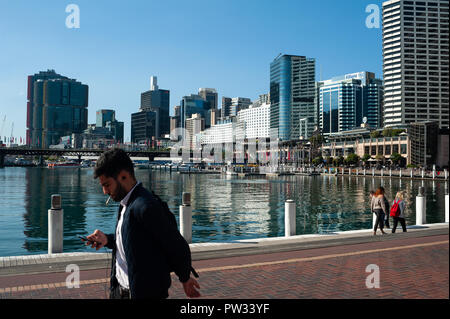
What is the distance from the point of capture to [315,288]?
787 centimetres

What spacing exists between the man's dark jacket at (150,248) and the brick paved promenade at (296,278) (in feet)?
10.8

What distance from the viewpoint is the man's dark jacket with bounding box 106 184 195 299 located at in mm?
3664

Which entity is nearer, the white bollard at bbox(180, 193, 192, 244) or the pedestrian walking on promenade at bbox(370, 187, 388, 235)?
the white bollard at bbox(180, 193, 192, 244)

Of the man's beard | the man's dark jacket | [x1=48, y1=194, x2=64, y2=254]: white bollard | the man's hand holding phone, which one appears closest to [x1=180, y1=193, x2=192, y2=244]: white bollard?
[x1=48, y1=194, x2=64, y2=254]: white bollard

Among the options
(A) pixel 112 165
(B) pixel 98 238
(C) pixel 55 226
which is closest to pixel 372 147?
(C) pixel 55 226

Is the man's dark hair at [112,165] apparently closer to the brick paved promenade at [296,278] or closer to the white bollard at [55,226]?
the brick paved promenade at [296,278]

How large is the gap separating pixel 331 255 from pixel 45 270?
7.40m

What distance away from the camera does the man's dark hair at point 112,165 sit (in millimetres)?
3924

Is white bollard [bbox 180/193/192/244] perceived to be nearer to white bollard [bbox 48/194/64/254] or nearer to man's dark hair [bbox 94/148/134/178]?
white bollard [bbox 48/194/64/254]

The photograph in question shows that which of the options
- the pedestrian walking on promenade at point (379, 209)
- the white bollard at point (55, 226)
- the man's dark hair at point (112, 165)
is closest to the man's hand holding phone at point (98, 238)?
the man's dark hair at point (112, 165)

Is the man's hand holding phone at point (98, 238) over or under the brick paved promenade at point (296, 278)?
over

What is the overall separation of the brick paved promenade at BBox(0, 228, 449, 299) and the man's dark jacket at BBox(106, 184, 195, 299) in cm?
329
